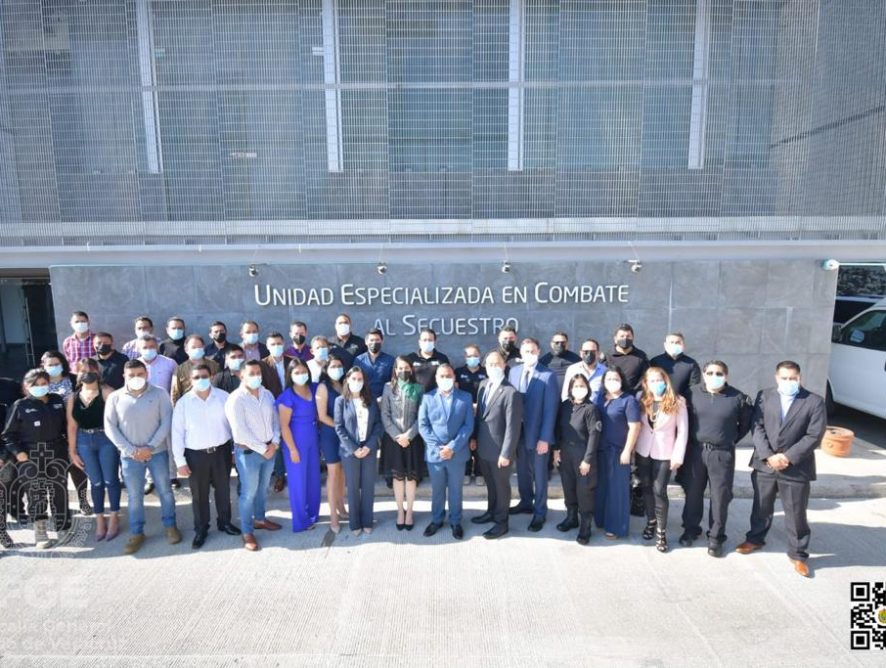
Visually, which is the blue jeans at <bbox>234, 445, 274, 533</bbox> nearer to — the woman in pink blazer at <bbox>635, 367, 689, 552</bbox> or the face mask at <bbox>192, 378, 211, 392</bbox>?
the face mask at <bbox>192, 378, 211, 392</bbox>

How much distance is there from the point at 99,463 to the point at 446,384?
3331 millimetres

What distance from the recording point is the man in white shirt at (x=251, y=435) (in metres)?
5.10

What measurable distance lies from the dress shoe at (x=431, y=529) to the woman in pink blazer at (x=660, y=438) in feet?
6.44

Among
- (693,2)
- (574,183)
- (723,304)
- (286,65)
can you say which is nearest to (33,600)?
(286,65)

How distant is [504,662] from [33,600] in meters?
3.72

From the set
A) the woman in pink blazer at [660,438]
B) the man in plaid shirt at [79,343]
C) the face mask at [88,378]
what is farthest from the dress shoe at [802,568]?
the man in plaid shirt at [79,343]

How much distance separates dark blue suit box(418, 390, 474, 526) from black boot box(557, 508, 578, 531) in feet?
3.24

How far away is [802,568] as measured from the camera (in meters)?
4.70

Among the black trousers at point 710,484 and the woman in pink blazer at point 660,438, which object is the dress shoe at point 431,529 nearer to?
the woman in pink blazer at point 660,438

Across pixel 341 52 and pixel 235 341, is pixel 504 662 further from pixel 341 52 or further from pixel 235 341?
pixel 341 52

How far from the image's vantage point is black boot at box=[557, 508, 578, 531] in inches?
215

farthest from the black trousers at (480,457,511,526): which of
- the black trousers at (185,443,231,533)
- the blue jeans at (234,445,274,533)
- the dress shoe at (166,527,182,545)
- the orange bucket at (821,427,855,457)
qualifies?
the orange bucket at (821,427,855,457)

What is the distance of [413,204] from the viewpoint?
318 inches

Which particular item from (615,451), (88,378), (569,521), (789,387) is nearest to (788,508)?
(789,387)
